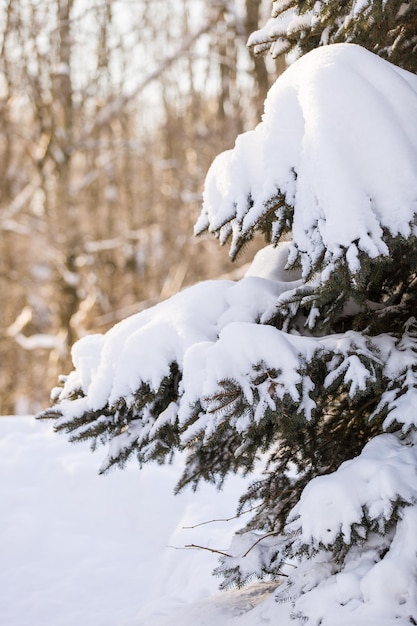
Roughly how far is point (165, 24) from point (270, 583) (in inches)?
450

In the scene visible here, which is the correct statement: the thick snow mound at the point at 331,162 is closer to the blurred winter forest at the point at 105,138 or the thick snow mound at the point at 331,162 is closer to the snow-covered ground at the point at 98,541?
the snow-covered ground at the point at 98,541

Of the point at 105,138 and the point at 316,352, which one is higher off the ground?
the point at 105,138

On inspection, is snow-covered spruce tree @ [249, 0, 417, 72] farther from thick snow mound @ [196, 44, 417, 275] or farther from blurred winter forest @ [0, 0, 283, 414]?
blurred winter forest @ [0, 0, 283, 414]

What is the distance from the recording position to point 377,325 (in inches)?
108

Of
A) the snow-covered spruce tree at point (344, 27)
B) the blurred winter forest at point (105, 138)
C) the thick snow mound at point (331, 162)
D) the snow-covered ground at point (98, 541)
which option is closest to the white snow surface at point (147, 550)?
the snow-covered ground at point (98, 541)

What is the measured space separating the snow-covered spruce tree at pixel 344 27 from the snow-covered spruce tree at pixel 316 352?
199 mm

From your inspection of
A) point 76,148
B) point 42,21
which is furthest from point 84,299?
point 42,21

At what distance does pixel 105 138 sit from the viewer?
14.2m

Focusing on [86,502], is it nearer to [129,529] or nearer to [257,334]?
[129,529]

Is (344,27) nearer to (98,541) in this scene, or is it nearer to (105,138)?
(98,541)

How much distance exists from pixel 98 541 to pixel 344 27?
3977 millimetres

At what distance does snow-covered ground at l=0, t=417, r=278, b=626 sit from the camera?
4184mm

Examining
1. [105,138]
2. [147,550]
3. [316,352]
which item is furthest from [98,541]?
[105,138]

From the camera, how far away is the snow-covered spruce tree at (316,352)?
2.17 metres
